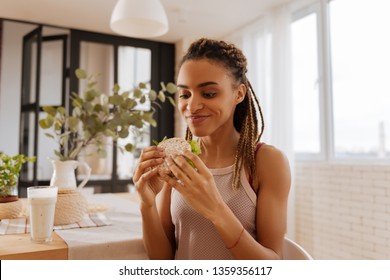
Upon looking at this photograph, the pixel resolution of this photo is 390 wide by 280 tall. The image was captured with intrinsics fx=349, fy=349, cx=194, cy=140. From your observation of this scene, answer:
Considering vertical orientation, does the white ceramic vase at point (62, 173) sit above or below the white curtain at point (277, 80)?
below

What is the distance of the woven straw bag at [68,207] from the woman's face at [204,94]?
482 mm

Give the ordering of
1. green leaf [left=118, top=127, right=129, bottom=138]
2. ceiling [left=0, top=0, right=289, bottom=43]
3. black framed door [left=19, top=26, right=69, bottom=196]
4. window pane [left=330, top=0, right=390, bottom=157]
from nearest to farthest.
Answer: green leaf [left=118, top=127, right=129, bottom=138] → window pane [left=330, top=0, right=390, bottom=157] → ceiling [left=0, top=0, right=289, bottom=43] → black framed door [left=19, top=26, right=69, bottom=196]

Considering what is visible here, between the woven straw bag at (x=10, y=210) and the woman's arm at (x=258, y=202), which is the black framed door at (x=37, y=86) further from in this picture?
the woman's arm at (x=258, y=202)

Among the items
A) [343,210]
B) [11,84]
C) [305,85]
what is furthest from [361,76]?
[11,84]

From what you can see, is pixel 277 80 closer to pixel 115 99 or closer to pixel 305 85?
pixel 305 85

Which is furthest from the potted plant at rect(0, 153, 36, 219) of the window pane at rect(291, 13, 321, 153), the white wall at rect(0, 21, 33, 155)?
the white wall at rect(0, 21, 33, 155)

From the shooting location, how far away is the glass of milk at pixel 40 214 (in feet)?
3.03

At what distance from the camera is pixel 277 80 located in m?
3.00

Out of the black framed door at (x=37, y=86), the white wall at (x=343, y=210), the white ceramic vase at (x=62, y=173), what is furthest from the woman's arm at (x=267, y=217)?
the black framed door at (x=37, y=86)

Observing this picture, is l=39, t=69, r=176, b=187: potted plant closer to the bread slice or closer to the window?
the bread slice

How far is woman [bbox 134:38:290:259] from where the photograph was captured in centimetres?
90

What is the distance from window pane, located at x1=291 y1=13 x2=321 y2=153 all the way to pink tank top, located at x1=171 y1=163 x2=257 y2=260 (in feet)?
6.42

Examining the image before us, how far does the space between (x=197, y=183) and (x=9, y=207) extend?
2.45 ft
